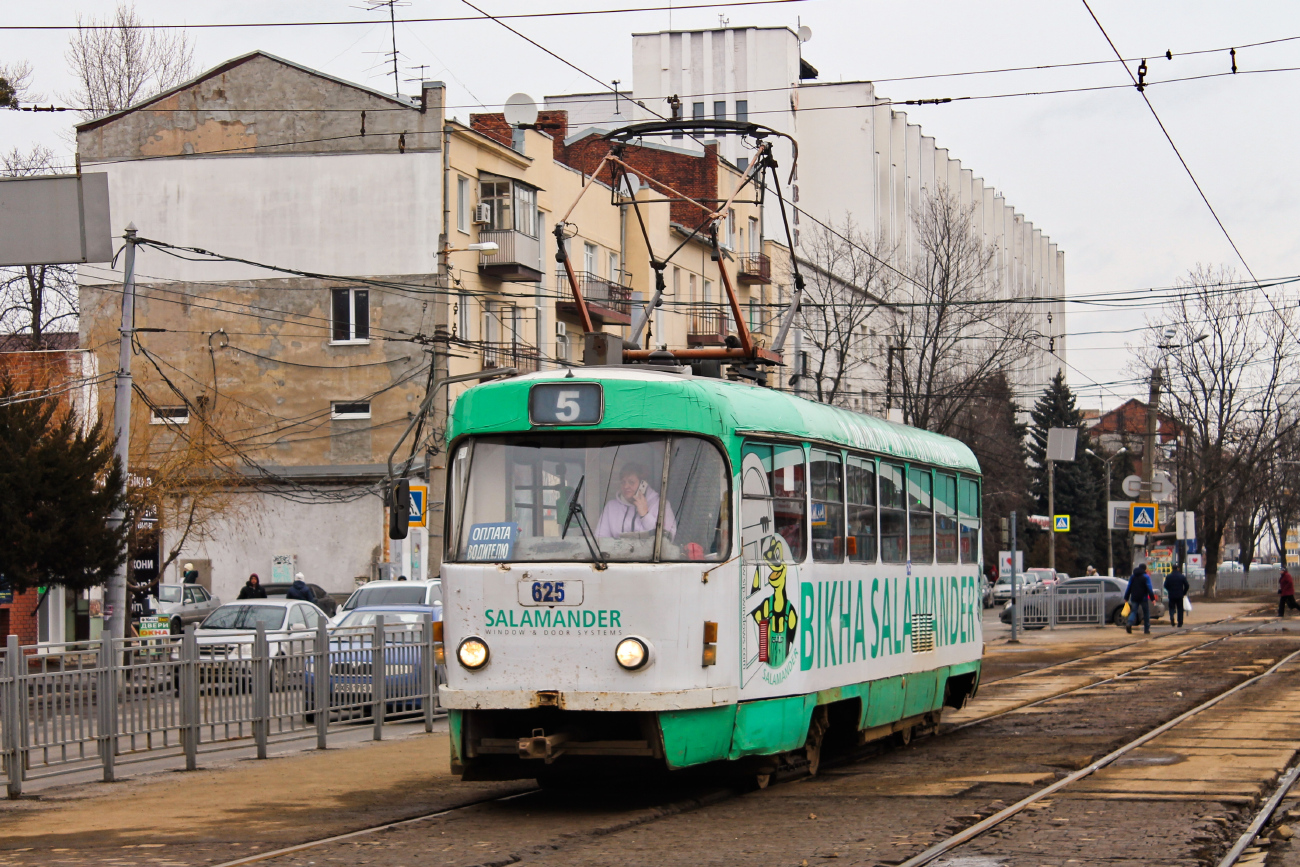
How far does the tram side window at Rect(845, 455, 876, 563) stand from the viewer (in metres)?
13.0

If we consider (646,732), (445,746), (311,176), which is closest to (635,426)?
(646,732)

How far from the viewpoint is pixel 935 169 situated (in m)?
86.9

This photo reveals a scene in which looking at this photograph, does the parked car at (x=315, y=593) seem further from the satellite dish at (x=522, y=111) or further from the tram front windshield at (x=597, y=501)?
the tram front windshield at (x=597, y=501)

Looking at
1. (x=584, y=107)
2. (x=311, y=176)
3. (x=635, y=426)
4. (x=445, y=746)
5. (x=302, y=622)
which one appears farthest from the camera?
(x=584, y=107)

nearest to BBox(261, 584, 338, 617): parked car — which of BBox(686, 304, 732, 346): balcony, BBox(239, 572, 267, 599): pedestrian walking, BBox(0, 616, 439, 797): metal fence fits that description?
BBox(239, 572, 267, 599): pedestrian walking

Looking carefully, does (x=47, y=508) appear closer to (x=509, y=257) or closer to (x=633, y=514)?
(x=633, y=514)

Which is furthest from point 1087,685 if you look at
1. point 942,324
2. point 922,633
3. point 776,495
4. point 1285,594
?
point 942,324

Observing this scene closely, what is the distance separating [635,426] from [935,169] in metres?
78.8

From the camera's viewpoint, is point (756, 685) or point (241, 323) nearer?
point (756, 685)

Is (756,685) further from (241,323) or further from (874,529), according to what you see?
(241,323)

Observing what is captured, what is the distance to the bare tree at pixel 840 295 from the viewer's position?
164 feet

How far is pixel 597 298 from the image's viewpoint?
155ft

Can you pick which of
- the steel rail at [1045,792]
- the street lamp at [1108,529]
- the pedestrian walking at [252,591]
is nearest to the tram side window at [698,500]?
the steel rail at [1045,792]

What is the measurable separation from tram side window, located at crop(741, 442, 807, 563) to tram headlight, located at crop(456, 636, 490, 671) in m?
1.76
